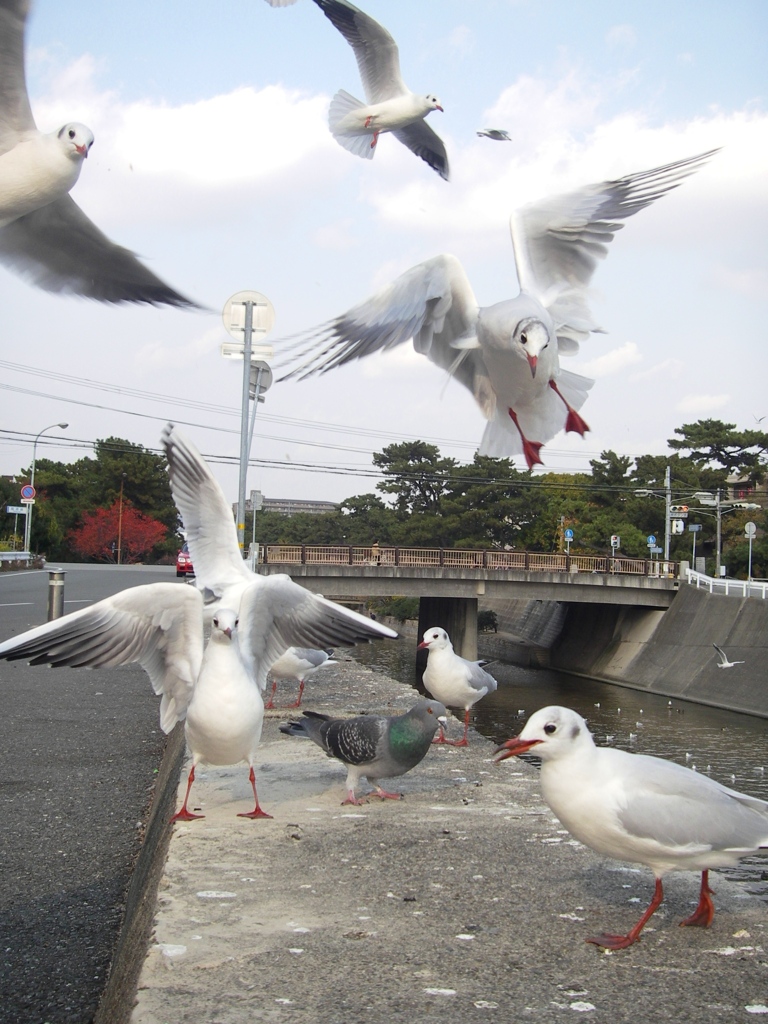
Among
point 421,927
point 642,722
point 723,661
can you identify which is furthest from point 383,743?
point 723,661

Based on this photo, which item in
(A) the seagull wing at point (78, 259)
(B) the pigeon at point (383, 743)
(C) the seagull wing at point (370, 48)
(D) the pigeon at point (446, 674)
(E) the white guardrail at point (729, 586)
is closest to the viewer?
(A) the seagull wing at point (78, 259)

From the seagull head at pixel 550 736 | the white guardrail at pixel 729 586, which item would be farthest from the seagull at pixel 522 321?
the white guardrail at pixel 729 586

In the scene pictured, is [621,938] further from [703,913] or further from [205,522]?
[205,522]

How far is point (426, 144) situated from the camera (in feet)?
5.81

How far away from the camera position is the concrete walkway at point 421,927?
2396 mm

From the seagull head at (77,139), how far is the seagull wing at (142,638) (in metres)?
1.96

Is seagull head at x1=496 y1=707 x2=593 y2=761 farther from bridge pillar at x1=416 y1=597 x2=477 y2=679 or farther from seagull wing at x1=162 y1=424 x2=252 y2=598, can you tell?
bridge pillar at x1=416 y1=597 x2=477 y2=679

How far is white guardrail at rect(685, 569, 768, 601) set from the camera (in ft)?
88.4

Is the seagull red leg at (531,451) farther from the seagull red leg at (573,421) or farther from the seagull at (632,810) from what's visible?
the seagull at (632,810)

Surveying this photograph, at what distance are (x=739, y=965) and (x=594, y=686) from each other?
2672cm

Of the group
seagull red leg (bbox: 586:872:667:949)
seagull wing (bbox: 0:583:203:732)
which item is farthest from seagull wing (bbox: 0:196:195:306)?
seagull red leg (bbox: 586:872:667:949)

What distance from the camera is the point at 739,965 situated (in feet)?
9.01

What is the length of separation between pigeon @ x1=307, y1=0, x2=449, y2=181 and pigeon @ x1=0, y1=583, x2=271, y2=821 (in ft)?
7.31

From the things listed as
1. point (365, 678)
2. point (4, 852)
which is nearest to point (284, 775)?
point (4, 852)
